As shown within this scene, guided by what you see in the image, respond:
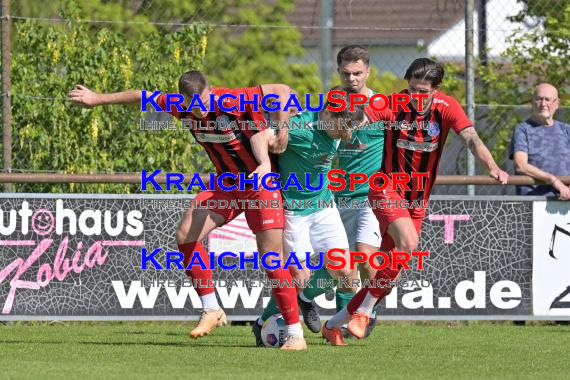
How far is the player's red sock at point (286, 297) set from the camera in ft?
30.4

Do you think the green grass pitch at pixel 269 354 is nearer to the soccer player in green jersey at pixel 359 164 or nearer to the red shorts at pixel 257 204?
the soccer player in green jersey at pixel 359 164

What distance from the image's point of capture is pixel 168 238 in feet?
38.3

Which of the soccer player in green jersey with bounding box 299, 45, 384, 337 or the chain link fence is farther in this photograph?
the chain link fence

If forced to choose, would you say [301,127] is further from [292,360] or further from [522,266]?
[522,266]

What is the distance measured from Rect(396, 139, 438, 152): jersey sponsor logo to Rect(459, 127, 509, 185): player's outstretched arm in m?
0.25

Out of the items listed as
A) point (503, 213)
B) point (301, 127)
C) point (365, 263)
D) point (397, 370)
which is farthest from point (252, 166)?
point (503, 213)

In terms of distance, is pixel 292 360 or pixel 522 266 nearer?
pixel 292 360

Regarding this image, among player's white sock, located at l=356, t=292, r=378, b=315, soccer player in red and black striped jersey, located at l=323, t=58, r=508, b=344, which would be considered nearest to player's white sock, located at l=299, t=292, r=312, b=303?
soccer player in red and black striped jersey, located at l=323, t=58, r=508, b=344

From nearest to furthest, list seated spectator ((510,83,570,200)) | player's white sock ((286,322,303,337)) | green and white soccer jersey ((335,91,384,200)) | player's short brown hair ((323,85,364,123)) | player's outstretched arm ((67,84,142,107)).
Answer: player's short brown hair ((323,85,364,123))
player's white sock ((286,322,303,337))
player's outstretched arm ((67,84,142,107))
green and white soccer jersey ((335,91,384,200))
seated spectator ((510,83,570,200))

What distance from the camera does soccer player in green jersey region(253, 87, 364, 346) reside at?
9430mm

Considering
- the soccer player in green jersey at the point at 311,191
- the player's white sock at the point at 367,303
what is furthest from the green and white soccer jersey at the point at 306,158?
the player's white sock at the point at 367,303

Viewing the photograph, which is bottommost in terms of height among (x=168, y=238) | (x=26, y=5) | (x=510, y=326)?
(x=510, y=326)

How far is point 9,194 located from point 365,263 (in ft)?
10.6

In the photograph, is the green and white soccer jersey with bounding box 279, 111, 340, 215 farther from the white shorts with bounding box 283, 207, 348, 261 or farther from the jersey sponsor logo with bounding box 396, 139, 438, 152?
the jersey sponsor logo with bounding box 396, 139, 438, 152
